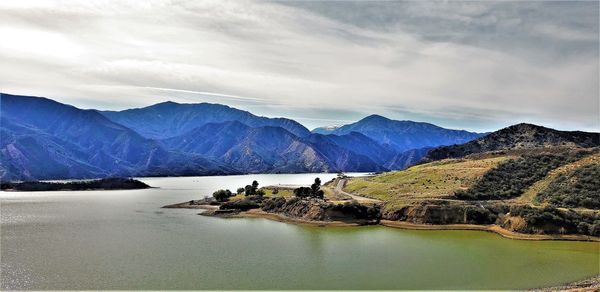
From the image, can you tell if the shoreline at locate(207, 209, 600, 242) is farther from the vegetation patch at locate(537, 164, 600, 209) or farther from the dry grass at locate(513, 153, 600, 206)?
the dry grass at locate(513, 153, 600, 206)

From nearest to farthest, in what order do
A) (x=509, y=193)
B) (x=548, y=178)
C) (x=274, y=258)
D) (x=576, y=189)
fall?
1. (x=274, y=258)
2. (x=576, y=189)
3. (x=509, y=193)
4. (x=548, y=178)

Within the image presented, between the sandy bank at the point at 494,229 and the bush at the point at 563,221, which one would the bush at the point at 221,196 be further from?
the bush at the point at 563,221

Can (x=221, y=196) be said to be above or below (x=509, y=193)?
below

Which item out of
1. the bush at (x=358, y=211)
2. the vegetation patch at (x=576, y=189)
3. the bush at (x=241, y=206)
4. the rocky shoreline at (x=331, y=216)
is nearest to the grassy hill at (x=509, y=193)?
the vegetation patch at (x=576, y=189)

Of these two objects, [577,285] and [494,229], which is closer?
[577,285]

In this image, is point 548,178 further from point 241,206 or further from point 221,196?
point 221,196

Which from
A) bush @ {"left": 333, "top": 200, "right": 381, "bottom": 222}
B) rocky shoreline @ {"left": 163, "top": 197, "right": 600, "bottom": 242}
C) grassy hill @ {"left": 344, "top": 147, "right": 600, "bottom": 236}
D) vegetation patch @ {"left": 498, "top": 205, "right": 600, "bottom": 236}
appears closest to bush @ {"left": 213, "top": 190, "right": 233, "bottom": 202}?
rocky shoreline @ {"left": 163, "top": 197, "right": 600, "bottom": 242}

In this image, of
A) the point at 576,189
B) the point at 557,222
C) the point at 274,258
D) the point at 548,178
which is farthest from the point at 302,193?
the point at 274,258
